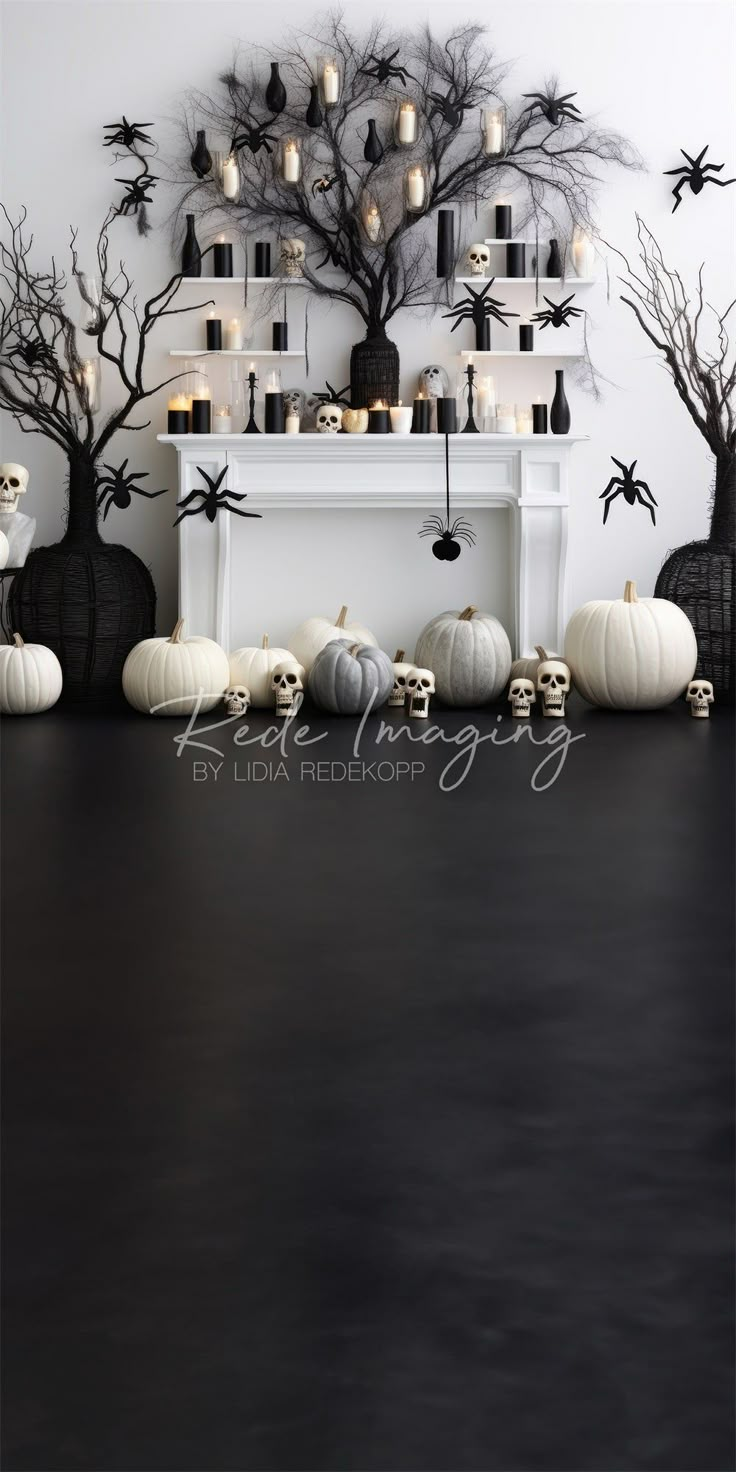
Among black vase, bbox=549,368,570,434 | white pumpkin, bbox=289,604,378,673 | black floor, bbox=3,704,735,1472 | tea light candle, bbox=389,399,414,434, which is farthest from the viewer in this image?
black vase, bbox=549,368,570,434

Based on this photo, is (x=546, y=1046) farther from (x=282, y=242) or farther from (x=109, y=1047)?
(x=282, y=242)

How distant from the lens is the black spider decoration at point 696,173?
4.22 metres

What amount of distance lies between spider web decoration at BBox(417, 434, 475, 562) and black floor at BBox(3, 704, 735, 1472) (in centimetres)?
224

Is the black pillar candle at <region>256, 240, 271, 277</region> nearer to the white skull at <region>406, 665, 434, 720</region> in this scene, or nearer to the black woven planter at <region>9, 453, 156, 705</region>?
the black woven planter at <region>9, 453, 156, 705</region>

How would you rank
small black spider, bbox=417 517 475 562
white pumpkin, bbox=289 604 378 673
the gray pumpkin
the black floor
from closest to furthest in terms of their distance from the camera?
1. the black floor
2. the gray pumpkin
3. white pumpkin, bbox=289 604 378 673
4. small black spider, bbox=417 517 475 562

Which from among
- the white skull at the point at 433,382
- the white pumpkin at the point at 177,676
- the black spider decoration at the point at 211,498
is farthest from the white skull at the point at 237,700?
the white skull at the point at 433,382

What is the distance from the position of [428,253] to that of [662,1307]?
4006 mm

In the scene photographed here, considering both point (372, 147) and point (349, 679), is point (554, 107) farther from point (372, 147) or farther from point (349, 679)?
point (349, 679)

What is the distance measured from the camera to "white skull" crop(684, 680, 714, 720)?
11.5ft

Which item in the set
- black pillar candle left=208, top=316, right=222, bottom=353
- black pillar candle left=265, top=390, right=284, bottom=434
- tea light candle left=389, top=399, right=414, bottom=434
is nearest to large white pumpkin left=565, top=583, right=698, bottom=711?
tea light candle left=389, top=399, right=414, bottom=434

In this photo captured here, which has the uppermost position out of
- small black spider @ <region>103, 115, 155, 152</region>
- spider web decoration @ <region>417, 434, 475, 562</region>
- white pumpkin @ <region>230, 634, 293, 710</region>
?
small black spider @ <region>103, 115, 155, 152</region>

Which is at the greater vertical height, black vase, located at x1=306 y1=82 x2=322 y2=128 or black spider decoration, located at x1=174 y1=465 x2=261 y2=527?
black vase, located at x1=306 y1=82 x2=322 y2=128

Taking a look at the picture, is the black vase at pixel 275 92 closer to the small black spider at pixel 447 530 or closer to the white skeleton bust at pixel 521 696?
the small black spider at pixel 447 530

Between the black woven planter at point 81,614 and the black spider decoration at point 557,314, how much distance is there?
1711mm
